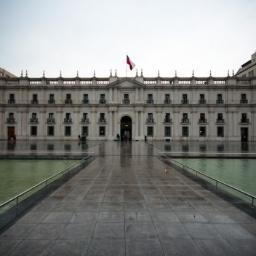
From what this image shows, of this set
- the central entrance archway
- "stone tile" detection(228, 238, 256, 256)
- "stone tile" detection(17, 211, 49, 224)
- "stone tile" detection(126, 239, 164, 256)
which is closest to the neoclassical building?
the central entrance archway

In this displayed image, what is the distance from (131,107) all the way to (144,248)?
44.5 meters

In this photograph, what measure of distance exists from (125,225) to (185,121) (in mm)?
45069

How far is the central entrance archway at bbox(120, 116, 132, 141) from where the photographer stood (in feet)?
163

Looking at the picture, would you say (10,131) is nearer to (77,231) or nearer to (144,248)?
(77,231)

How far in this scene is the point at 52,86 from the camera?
160 ft

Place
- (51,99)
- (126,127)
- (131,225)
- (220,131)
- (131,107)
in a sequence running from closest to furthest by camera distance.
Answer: (131,225)
(131,107)
(220,131)
(51,99)
(126,127)

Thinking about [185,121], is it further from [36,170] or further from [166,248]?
[166,248]

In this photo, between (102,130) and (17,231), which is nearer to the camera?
(17,231)

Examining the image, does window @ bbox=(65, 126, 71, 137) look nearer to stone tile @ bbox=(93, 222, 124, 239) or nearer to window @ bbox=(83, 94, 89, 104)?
window @ bbox=(83, 94, 89, 104)

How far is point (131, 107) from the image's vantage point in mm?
48094

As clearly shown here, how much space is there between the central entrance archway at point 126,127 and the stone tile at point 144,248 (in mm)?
45188

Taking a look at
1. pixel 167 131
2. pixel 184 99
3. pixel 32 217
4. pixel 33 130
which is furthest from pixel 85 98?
pixel 32 217

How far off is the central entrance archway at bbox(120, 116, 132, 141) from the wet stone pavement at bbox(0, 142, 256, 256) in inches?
1636

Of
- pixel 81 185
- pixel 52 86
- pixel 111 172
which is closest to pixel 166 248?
pixel 81 185
